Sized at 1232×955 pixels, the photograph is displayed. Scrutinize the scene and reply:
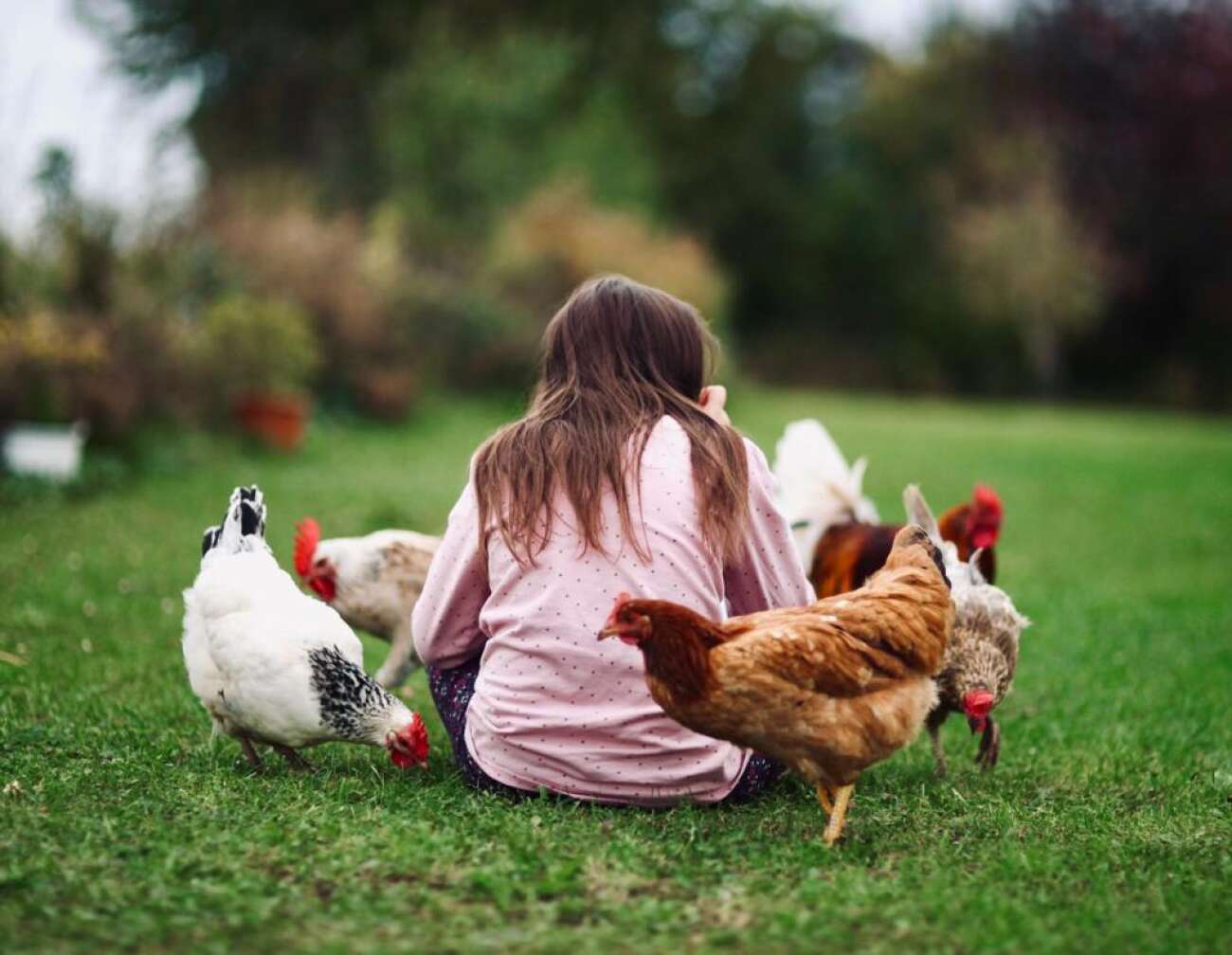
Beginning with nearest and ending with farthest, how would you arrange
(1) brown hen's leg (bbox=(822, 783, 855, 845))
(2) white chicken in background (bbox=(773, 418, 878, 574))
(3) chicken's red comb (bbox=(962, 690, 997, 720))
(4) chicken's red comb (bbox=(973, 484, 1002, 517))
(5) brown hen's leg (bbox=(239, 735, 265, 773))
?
(1) brown hen's leg (bbox=(822, 783, 855, 845)) → (5) brown hen's leg (bbox=(239, 735, 265, 773)) → (3) chicken's red comb (bbox=(962, 690, 997, 720)) → (4) chicken's red comb (bbox=(973, 484, 1002, 517)) → (2) white chicken in background (bbox=(773, 418, 878, 574))

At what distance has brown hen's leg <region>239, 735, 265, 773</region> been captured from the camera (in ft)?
12.1

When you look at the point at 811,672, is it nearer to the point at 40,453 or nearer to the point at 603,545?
the point at 603,545

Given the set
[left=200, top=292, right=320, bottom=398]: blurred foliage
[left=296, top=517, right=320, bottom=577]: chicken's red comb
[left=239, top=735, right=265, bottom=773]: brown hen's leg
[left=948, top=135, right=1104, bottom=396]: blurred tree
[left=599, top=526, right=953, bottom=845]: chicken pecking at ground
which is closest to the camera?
[left=599, top=526, right=953, bottom=845]: chicken pecking at ground

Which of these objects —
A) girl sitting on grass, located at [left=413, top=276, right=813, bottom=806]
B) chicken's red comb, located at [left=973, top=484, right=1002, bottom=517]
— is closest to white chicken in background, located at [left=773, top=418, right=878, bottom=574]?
chicken's red comb, located at [left=973, top=484, right=1002, bottom=517]

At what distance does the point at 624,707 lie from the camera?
10.3 ft

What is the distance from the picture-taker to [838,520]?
5328mm

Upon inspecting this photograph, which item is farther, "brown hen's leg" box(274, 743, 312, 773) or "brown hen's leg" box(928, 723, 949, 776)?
"brown hen's leg" box(928, 723, 949, 776)

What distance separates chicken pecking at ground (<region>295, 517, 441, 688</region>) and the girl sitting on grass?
3.82ft

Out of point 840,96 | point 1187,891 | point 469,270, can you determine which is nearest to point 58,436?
point 1187,891

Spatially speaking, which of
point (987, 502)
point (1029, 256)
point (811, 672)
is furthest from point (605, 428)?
point (1029, 256)

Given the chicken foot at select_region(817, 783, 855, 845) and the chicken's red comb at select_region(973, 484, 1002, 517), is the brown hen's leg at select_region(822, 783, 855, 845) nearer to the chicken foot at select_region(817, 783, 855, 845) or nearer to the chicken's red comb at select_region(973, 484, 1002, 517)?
the chicken foot at select_region(817, 783, 855, 845)

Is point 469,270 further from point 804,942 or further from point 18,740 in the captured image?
point 804,942

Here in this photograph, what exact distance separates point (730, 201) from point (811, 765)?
34126 mm

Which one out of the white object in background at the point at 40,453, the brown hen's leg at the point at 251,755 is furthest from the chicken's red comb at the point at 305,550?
the white object in background at the point at 40,453
